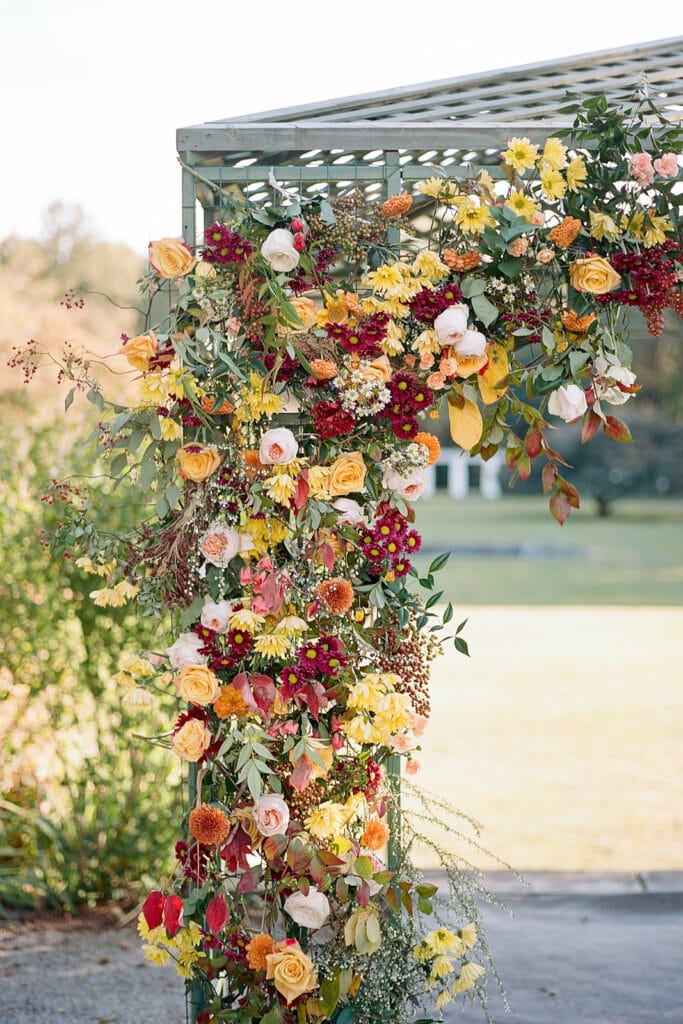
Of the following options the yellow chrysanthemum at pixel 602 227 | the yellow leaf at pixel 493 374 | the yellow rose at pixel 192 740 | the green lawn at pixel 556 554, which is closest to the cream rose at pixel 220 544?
the yellow rose at pixel 192 740

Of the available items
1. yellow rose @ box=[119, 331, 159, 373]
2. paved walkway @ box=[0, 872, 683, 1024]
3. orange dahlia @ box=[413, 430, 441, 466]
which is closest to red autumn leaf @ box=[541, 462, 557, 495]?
orange dahlia @ box=[413, 430, 441, 466]

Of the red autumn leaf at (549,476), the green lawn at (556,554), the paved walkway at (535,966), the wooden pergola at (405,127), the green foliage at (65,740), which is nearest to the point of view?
the red autumn leaf at (549,476)

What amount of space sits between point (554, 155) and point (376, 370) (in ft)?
2.16

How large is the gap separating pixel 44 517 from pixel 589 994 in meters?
2.57

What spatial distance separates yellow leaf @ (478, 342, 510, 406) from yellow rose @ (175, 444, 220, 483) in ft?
2.23

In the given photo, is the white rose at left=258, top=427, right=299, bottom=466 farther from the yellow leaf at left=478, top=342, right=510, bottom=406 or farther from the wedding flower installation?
the yellow leaf at left=478, top=342, right=510, bottom=406

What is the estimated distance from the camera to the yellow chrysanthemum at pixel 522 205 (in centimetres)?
260

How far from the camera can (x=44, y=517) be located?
13.6 ft

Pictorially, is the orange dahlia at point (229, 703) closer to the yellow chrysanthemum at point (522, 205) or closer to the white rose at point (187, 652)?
the white rose at point (187, 652)

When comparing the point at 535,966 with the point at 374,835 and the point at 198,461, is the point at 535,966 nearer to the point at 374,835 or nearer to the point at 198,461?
the point at 374,835

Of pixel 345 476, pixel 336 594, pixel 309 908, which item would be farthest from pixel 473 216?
pixel 309 908

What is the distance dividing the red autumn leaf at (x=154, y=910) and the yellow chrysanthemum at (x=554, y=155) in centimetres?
199

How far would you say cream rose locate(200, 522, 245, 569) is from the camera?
2596mm

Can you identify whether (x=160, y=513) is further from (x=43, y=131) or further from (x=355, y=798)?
(x=43, y=131)
